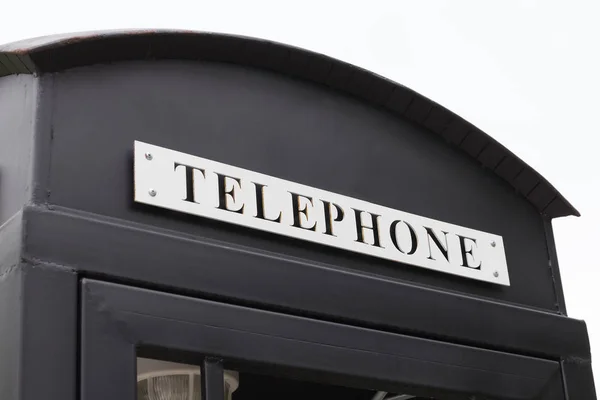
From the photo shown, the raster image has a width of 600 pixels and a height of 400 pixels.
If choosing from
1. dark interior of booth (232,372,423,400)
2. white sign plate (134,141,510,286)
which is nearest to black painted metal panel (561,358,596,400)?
white sign plate (134,141,510,286)

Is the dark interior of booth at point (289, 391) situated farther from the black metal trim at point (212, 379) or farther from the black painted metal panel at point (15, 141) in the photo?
the black painted metal panel at point (15, 141)

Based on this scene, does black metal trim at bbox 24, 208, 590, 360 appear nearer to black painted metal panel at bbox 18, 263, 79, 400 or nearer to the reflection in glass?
black painted metal panel at bbox 18, 263, 79, 400

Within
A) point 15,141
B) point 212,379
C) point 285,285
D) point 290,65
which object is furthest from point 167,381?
point 290,65

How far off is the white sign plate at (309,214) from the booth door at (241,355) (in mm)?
291

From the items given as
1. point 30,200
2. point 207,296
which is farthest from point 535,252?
point 30,200

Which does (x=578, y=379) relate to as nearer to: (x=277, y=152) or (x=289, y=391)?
(x=289, y=391)

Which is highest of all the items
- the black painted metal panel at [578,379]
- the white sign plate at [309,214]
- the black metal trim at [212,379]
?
the white sign plate at [309,214]

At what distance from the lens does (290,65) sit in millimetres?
3764

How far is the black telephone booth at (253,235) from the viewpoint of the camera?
9.77 feet

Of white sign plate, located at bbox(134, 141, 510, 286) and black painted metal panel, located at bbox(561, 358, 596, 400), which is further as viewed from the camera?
black painted metal panel, located at bbox(561, 358, 596, 400)

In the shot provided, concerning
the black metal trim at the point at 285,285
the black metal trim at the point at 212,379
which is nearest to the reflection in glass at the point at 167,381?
the black metal trim at the point at 212,379

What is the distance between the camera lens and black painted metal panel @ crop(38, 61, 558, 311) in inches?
125

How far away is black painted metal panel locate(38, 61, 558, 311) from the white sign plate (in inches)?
1.4

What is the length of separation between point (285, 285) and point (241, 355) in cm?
31
